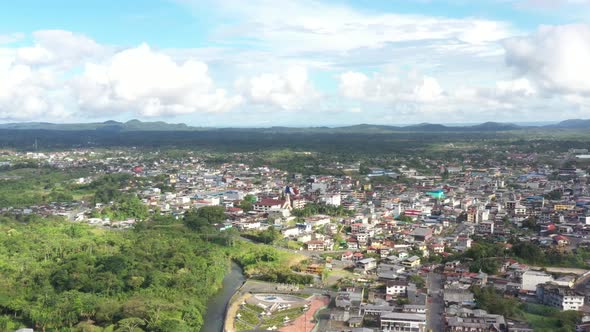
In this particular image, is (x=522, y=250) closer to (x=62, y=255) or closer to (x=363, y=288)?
(x=363, y=288)

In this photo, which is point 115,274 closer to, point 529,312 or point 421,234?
point 529,312

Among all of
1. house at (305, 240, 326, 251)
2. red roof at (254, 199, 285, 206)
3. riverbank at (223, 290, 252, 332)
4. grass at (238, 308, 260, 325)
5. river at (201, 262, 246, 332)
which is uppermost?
red roof at (254, 199, 285, 206)

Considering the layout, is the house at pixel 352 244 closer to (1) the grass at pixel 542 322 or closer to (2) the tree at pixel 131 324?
(1) the grass at pixel 542 322

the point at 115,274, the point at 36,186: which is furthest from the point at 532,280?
the point at 36,186

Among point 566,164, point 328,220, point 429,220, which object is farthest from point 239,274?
point 566,164

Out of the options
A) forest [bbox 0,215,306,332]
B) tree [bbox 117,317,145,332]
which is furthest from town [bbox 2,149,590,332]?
tree [bbox 117,317,145,332]

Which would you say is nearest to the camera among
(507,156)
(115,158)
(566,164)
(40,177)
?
(40,177)

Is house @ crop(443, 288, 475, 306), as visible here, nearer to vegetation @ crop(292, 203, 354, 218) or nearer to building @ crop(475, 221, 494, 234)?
building @ crop(475, 221, 494, 234)
